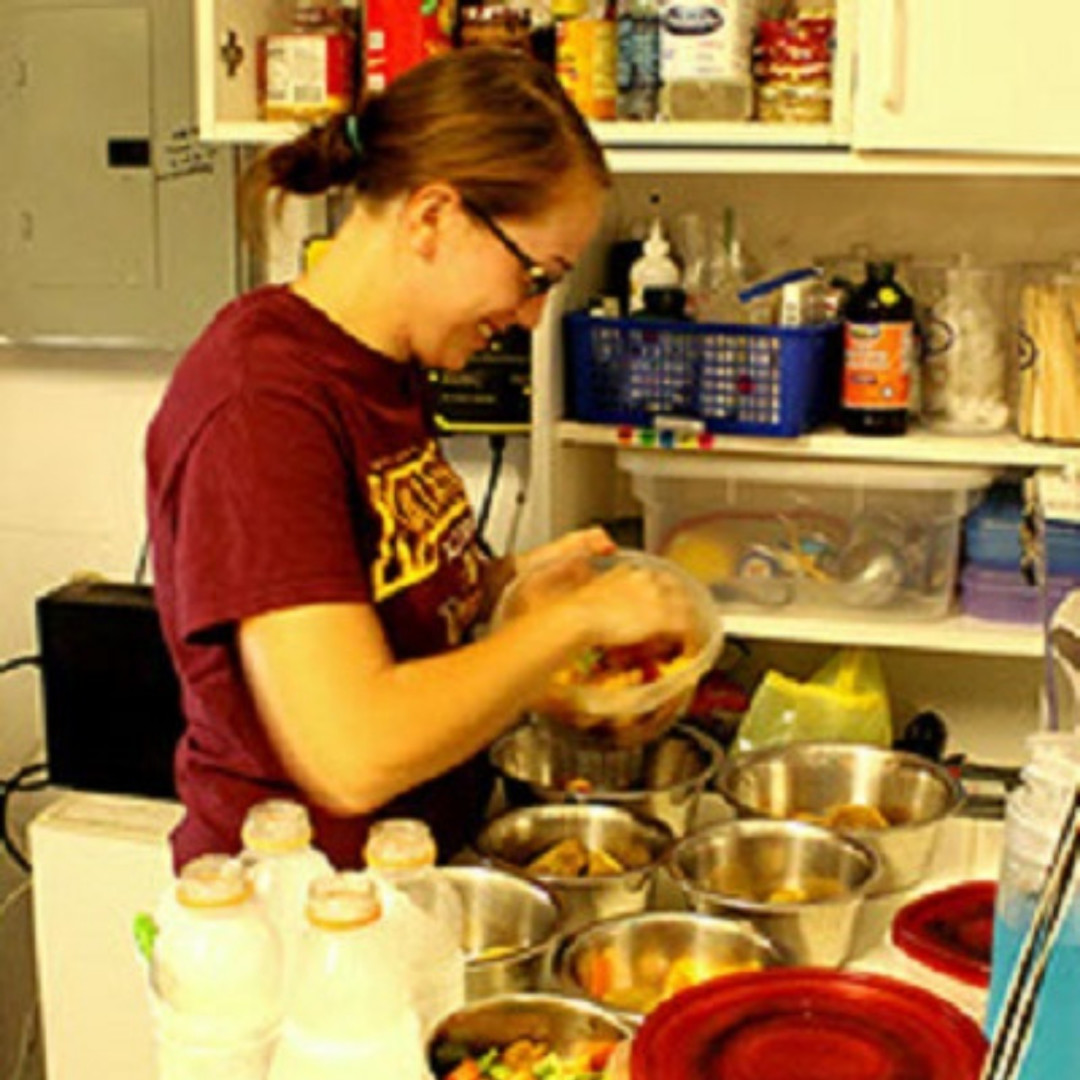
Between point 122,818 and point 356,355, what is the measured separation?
3.59ft

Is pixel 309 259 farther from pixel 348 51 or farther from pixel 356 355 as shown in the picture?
pixel 356 355

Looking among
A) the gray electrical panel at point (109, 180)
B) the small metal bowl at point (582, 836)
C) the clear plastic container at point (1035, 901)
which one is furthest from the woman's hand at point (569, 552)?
the gray electrical panel at point (109, 180)

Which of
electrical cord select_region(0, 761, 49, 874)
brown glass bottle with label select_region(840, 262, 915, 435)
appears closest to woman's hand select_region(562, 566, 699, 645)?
brown glass bottle with label select_region(840, 262, 915, 435)

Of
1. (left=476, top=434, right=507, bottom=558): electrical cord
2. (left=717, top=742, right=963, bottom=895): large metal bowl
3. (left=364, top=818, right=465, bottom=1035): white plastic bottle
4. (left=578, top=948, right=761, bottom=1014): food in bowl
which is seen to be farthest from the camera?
(left=476, top=434, right=507, bottom=558): electrical cord

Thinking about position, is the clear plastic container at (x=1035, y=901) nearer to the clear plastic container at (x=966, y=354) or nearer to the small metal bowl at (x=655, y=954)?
the small metal bowl at (x=655, y=954)

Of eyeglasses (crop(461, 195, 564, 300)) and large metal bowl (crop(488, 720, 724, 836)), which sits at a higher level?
eyeglasses (crop(461, 195, 564, 300))

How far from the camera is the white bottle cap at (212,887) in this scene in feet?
3.42

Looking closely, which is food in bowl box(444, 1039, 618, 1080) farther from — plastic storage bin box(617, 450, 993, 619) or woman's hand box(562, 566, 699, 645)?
plastic storage bin box(617, 450, 993, 619)

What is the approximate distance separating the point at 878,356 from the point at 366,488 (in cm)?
92

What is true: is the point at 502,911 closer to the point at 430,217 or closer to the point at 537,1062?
the point at 537,1062

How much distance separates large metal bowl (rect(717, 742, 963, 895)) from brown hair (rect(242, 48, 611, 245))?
0.67 metres

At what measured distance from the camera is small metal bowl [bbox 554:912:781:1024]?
1.46 meters

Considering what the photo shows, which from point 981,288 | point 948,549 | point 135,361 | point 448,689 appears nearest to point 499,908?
point 448,689

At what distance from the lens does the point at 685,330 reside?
218cm
